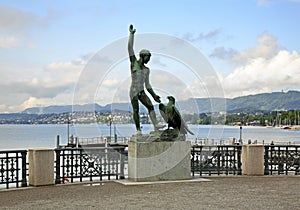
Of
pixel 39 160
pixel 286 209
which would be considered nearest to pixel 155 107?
pixel 39 160

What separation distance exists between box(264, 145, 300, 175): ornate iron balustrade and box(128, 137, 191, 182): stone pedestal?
409cm

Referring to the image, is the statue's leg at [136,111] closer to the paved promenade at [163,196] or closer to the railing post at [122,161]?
the railing post at [122,161]

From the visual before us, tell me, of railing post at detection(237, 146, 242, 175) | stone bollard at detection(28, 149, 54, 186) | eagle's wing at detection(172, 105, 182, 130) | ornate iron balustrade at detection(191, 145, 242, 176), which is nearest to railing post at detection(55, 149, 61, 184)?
stone bollard at detection(28, 149, 54, 186)

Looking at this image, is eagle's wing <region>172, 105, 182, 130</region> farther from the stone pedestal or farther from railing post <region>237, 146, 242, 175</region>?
railing post <region>237, 146, 242, 175</region>

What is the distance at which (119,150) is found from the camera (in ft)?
54.0

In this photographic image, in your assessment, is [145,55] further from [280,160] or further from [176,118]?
[280,160]

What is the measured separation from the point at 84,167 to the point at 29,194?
325 cm

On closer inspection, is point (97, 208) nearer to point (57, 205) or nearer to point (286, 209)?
point (57, 205)

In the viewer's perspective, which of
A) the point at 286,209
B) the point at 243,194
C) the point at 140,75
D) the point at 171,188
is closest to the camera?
the point at 286,209

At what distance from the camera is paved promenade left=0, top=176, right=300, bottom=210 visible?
36.7ft

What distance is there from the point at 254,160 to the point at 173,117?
3.98m

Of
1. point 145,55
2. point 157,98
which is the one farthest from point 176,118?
point 145,55

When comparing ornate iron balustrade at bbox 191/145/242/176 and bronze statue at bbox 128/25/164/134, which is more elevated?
bronze statue at bbox 128/25/164/134

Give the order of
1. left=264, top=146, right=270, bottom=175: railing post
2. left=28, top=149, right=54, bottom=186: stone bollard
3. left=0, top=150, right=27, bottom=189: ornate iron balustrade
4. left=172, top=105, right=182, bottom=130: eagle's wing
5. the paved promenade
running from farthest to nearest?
left=264, top=146, right=270, bottom=175: railing post
left=172, top=105, right=182, bottom=130: eagle's wing
left=28, top=149, right=54, bottom=186: stone bollard
left=0, top=150, right=27, bottom=189: ornate iron balustrade
the paved promenade
